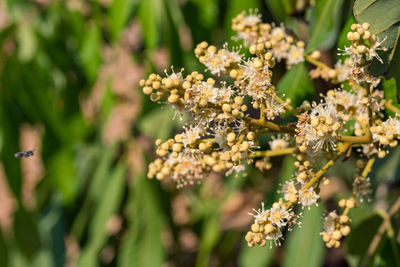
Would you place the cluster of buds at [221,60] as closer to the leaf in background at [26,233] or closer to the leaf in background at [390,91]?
the leaf in background at [390,91]

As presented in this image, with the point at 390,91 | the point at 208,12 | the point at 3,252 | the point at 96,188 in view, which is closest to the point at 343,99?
the point at 390,91

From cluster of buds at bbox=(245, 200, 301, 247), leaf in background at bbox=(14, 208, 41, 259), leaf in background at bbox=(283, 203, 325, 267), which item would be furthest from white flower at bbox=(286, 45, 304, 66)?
leaf in background at bbox=(14, 208, 41, 259)

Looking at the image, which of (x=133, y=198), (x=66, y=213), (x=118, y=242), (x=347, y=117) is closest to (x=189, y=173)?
(x=347, y=117)

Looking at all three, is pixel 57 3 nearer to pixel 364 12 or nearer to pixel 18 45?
pixel 18 45

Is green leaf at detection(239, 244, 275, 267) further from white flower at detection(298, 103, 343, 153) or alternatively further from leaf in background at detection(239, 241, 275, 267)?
white flower at detection(298, 103, 343, 153)

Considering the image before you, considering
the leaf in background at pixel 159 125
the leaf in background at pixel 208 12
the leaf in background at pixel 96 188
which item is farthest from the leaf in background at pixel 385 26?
the leaf in background at pixel 96 188

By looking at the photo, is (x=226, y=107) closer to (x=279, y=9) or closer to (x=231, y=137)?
(x=231, y=137)
